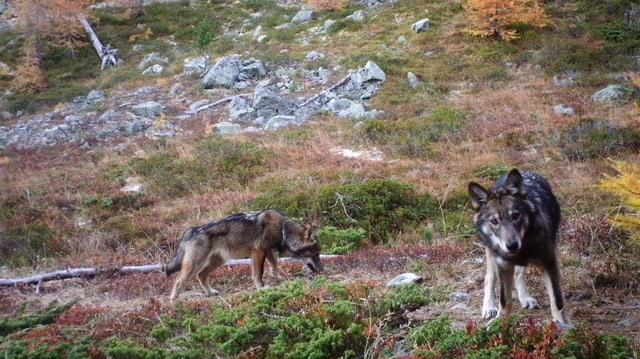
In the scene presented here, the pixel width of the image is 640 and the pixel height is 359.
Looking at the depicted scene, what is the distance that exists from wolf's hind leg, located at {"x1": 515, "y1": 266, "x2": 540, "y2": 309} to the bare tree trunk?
1269 inches

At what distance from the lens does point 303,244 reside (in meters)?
7.79

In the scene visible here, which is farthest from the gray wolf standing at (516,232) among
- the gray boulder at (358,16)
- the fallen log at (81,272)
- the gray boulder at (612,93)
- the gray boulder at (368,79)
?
the gray boulder at (358,16)

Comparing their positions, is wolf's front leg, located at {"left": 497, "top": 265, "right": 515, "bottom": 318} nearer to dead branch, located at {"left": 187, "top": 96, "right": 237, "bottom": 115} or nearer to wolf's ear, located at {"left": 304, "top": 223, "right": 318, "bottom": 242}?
wolf's ear, located at {"left": 304, "top": 223, "right": 318, "bottom": 242}

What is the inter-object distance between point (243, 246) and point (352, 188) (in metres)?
4.00

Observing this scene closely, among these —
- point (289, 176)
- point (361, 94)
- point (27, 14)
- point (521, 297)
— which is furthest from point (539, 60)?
point (27, 14)

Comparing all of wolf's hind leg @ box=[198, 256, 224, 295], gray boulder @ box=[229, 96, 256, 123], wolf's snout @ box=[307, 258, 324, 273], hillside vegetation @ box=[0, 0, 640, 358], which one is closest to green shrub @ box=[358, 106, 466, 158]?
hillside vegetation @ box=[0, 0, 640, 358]

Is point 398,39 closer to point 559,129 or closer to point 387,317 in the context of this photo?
point 559,129

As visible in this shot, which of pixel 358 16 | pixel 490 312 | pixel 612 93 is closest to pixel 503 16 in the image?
pixel 612 93

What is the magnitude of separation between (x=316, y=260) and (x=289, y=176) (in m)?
6.19

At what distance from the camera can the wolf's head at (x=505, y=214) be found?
4.10m

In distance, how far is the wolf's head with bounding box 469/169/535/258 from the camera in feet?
13.5

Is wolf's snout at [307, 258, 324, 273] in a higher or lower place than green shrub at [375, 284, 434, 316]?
lower

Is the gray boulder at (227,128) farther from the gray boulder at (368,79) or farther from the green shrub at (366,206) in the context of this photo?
the green shrub at (366,206)

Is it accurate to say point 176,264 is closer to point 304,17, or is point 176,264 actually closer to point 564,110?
point 564,110
